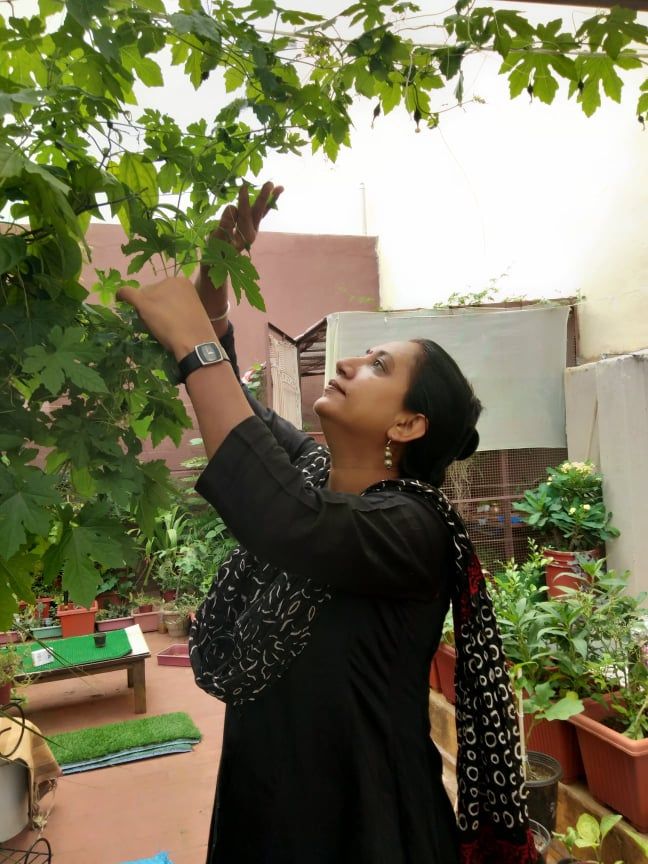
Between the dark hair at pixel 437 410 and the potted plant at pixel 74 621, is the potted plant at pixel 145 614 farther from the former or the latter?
the dark hair at pixel 437 410

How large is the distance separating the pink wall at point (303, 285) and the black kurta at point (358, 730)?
17.7ft

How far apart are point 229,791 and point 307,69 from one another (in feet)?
3.73

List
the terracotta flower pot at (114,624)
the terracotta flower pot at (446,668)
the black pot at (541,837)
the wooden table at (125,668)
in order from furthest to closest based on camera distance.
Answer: the terracotta flower pot at (114,624)
the wooden table at (125,668)
the terracotta flower pot at (446,668)
the black pot at (541,837)

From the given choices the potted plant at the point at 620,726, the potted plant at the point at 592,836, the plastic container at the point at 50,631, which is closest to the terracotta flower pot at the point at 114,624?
the plastic container at the point at 50,631

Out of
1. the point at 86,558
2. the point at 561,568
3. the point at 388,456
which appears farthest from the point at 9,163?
the point at 561,568

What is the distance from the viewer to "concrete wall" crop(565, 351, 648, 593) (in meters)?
3.80

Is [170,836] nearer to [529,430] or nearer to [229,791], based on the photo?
[229,791]

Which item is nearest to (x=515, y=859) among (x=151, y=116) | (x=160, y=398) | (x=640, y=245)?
(x=160, y=398)

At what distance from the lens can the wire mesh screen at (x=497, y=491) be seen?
185 inches

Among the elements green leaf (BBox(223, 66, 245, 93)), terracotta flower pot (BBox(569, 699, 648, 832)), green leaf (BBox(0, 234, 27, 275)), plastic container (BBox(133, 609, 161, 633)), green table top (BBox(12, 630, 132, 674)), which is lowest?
plastic container (BBox(133, 609, 161, 633))

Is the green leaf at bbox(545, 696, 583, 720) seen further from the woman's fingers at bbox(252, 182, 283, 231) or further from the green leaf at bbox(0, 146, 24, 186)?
the green leaf at bbox(0, 146, 24, 186)

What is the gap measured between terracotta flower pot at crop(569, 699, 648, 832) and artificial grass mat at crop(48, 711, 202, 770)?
2103 mm

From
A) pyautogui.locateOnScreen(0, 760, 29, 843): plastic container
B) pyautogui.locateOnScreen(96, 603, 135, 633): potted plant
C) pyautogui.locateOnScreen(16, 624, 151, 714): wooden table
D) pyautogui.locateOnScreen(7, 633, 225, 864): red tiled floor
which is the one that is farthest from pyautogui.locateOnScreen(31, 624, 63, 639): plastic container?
pyautogui.locateOnScreen(0, 760, 29, 843): plastic container

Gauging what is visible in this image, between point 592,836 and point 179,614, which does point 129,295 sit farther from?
point 179,614
